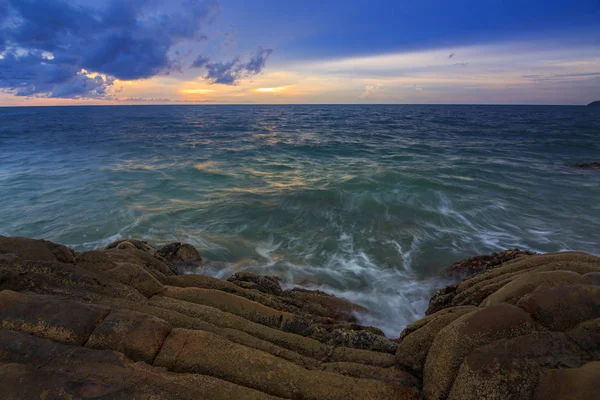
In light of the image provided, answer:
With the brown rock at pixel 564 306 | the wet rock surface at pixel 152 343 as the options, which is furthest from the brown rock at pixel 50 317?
the brown rock at pixel 564 306

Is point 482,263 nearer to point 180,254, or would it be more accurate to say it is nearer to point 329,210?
point 329,210

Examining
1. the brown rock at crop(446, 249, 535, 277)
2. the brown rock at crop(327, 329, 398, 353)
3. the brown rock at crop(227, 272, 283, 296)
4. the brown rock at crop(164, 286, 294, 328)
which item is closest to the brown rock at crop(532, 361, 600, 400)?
the brown rock at crop(327, 329, 398, 353)

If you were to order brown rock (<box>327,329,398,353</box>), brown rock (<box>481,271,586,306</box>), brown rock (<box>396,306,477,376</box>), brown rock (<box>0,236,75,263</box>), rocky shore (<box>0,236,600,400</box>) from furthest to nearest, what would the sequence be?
brown rock (<box>0,236,75,263</box>) < brown rock (<box>327,329,398,353</box>) < brown rock (<box>481,271,586,306</box>) < brown rock (<box>396,306,477,376</box>) < rocky shore (<box>0,236,600,400</box>)

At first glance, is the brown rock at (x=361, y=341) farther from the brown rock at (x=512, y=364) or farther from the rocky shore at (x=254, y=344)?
the brown rock at (x=512, y=364)

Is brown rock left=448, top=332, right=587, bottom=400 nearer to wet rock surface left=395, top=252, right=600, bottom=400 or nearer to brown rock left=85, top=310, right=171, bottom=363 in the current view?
wet rock surface left=395, top=252, right=600, bottom=400

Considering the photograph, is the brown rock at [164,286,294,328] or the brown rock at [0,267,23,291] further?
the brown rock at [164,286,294,328]

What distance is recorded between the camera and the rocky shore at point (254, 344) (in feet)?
8.57

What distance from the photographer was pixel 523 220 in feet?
38.4

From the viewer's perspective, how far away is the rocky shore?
2613 mm

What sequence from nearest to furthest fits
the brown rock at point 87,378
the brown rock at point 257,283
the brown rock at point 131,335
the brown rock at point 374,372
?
the brown rock at point 87,378 < the brown rock at point 131,335 < the brown rock at point 374,372 < the brown rock at point 257,283

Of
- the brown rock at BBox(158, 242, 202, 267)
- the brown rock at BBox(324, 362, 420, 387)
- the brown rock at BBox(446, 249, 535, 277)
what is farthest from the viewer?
the brown rock at BBox(158, 242, 202, 267)

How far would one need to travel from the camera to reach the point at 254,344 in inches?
139

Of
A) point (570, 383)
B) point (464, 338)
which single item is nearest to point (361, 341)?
point (464, 338)

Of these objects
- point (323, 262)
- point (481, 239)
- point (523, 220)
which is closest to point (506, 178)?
point (523, 220)
